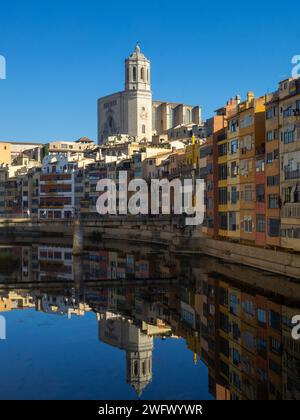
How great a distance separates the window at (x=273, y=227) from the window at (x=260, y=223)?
1.45 m

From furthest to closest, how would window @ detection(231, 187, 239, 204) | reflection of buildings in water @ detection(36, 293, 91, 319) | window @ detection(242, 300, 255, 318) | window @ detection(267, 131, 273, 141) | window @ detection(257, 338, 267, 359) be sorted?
1. window @ detection(231, 187, 239, 204)
2. window @ detection(267, 131, 273, 141)
3. reflection of buildings in water @ detection(36, 293, 91, 319)
4. window @ detection(242, 300, 255, 318)
5. window @ detection(257, 338, 267, 359)

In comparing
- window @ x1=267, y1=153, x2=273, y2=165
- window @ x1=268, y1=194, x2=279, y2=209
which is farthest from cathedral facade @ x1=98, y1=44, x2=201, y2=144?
window @ x1=268, y1=194, x2=279, y2=209

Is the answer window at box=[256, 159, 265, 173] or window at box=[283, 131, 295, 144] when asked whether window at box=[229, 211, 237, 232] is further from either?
window at box=[283, 131, 295, 144]

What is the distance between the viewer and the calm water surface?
2294 cm

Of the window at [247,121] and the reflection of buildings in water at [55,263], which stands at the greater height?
the window at [247,121]

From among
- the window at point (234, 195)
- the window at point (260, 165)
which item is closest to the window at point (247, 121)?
the window at point (260, 165)

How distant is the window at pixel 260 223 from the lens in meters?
51.6

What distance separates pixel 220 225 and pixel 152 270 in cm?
1094

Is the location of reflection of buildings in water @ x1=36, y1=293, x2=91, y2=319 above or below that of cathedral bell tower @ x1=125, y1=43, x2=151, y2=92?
below

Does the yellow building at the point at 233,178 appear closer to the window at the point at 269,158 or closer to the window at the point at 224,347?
the window at the point at 269,158

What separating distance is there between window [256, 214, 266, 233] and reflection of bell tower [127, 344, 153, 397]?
25.8 metres

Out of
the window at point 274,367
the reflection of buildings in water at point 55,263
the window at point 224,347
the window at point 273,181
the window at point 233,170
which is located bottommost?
the window at point 224,347

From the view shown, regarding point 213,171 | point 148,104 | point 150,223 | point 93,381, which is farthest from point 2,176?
point 93,381

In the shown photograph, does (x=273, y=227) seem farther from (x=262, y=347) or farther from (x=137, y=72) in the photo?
(x=137, y=72)
